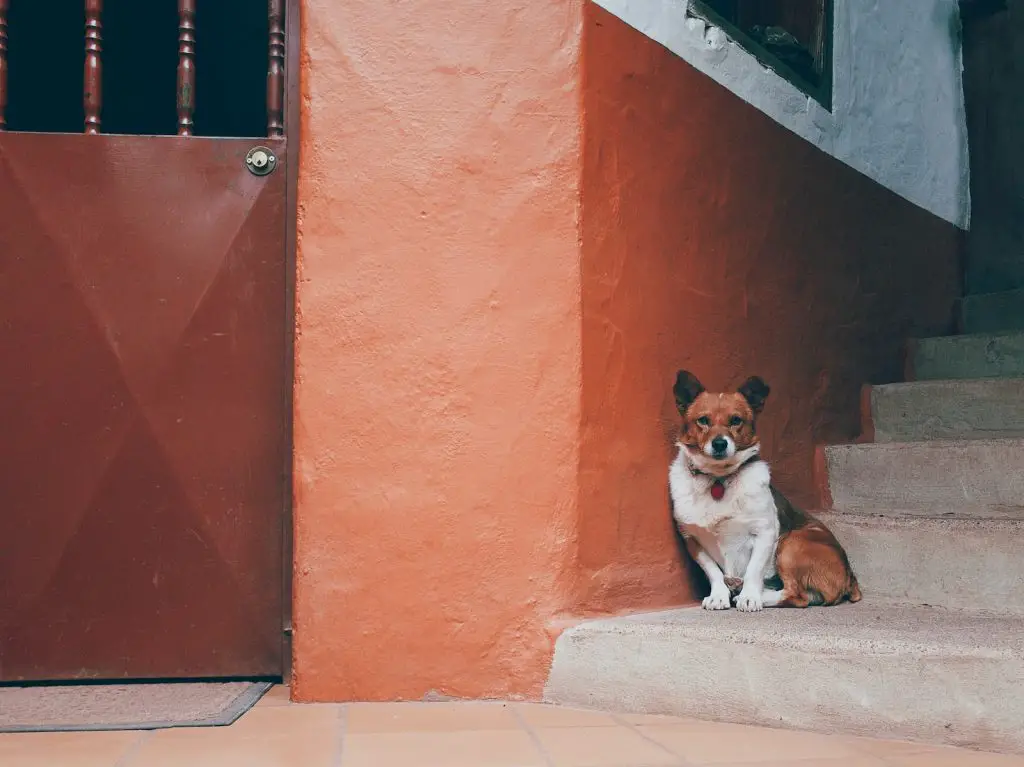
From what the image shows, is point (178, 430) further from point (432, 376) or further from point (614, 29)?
point (614, 29)

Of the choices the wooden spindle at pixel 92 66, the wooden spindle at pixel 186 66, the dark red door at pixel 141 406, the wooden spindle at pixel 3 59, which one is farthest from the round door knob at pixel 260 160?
the wooden spindle at pixel 3 59

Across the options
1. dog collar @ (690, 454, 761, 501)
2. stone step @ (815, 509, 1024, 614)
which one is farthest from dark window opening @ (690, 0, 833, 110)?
stone step @ (815, 509, 1024, 614)

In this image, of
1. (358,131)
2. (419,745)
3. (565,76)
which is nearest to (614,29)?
(565,76)

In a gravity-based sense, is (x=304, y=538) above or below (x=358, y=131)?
below

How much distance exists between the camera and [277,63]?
10.0 feet

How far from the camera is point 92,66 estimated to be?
3023mm

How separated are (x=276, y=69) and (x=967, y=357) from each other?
3111mm

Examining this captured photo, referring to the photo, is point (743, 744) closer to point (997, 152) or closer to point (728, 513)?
point (728, 513)

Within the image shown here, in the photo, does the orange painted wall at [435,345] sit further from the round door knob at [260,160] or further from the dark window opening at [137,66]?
the dark window opening at [137,66]

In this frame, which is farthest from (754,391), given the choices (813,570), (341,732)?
(341,732)

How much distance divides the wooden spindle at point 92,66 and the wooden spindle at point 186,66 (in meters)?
0.26

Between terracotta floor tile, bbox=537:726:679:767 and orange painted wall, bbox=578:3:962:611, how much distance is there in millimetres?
469

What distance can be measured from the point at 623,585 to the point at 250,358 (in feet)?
4.59

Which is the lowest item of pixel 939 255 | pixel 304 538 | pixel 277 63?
pixel 304 538
